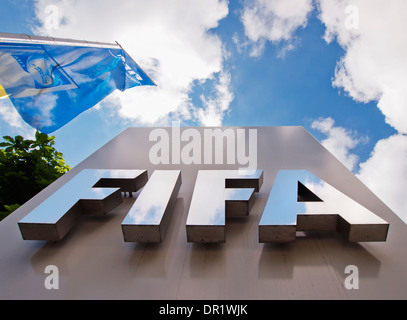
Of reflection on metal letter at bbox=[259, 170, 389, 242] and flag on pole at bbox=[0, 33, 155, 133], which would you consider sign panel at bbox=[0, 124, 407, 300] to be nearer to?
reflection on metal letter at bbox=[259, 170, 389, 242]

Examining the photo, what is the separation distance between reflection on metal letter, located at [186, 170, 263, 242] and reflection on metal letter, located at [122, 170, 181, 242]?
0.38 metres

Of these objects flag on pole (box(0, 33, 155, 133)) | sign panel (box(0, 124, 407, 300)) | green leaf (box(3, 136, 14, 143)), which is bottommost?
sign panel (box(0, 124, 407, 300))

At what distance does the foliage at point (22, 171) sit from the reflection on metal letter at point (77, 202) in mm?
3097

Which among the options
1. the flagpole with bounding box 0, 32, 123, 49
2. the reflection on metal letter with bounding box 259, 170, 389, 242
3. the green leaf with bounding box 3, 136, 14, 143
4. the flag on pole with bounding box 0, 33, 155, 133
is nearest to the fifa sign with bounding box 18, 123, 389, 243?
the reflection on metal letter with bounding box 259, 170, 389, 242

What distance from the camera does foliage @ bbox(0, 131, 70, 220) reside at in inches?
264

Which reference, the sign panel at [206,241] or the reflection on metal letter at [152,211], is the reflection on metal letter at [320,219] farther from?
the reflection on metal letter at [152,211]

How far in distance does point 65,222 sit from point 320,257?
324 cm

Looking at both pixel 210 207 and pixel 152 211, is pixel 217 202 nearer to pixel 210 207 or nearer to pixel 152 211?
pixel 210 207

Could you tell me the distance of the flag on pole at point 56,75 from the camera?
566 cm

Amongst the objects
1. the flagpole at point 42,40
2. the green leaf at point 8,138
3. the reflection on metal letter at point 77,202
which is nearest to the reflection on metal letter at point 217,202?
the reflection on metal letter at point 77,202

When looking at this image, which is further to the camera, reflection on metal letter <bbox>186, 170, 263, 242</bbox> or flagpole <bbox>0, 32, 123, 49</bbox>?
flagpole <bbox>0, 32, 123, 49</bbox>

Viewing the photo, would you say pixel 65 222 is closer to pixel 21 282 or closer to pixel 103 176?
pixel 21 282

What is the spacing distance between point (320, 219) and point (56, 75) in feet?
23.4
